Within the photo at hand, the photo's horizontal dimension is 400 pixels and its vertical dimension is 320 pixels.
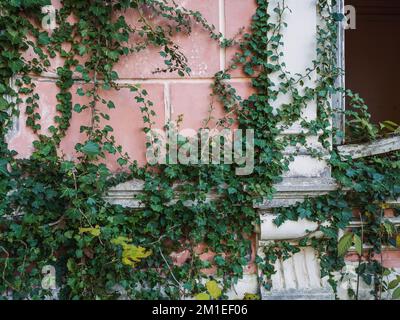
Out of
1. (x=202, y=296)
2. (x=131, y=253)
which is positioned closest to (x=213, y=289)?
(x=202, y=296)

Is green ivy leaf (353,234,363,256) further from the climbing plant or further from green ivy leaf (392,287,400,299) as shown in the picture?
green ivy leaf (392,287,400,299)

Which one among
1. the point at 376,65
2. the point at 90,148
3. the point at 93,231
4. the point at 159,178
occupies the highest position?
the point at 376,65

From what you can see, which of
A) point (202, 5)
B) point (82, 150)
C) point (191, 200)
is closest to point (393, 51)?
point (202, 5)

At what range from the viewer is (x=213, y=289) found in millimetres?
2521

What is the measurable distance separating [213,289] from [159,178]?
836 mm

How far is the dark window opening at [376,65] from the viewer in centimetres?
632

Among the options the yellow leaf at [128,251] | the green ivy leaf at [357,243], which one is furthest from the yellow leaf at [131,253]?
the green ivy leaf at [357,243]

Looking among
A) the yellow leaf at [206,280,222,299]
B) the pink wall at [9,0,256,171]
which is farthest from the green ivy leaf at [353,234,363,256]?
the pink wall at [9,0,256,171]

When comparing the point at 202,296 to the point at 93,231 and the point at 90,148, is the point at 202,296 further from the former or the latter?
the point at 90,148

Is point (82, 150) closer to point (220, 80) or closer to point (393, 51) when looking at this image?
point (220, 80)

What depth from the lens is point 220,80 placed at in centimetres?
270

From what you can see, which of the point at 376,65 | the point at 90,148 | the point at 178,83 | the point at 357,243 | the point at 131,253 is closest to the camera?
the point at 131,253

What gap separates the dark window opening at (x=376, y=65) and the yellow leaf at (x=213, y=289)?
493cm

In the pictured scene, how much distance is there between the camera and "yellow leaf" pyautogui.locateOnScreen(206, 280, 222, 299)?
2.51 meters
